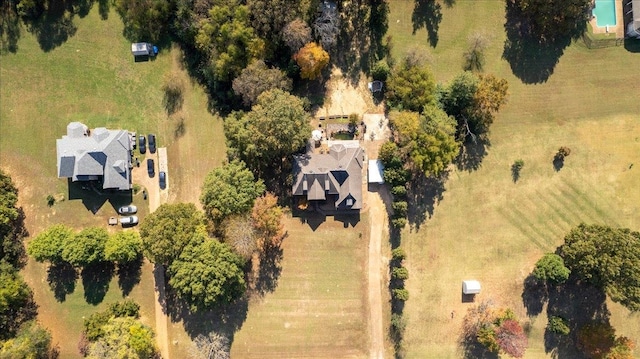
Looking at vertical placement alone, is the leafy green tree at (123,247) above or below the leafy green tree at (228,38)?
below

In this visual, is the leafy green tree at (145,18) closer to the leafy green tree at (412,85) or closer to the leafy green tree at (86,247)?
the leafy green tree at (86,247)

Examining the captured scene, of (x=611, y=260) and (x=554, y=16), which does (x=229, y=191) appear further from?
(x=554, y=16)

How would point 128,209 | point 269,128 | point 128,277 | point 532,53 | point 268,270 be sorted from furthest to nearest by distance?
point 532,53, point 268,270, point 128,277, point 128,209, point 269,128

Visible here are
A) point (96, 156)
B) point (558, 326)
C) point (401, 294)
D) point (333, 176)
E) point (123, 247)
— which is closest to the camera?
point (123, 247)

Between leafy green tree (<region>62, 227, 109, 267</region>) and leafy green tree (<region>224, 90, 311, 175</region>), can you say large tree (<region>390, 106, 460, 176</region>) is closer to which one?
leafy green tree (<region>224, 90, 311, 175</region>)

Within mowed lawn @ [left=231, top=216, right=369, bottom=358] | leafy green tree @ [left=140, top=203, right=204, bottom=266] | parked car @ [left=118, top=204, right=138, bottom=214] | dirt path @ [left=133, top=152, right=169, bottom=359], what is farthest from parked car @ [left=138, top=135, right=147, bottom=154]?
mowed lawn @ [left=231, top=216, right=369, bottom=358]

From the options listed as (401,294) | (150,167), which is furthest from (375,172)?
(150,167)

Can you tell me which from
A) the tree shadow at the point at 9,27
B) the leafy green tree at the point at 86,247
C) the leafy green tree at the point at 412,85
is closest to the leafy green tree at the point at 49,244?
the leafy green tree at the point at 86,247
